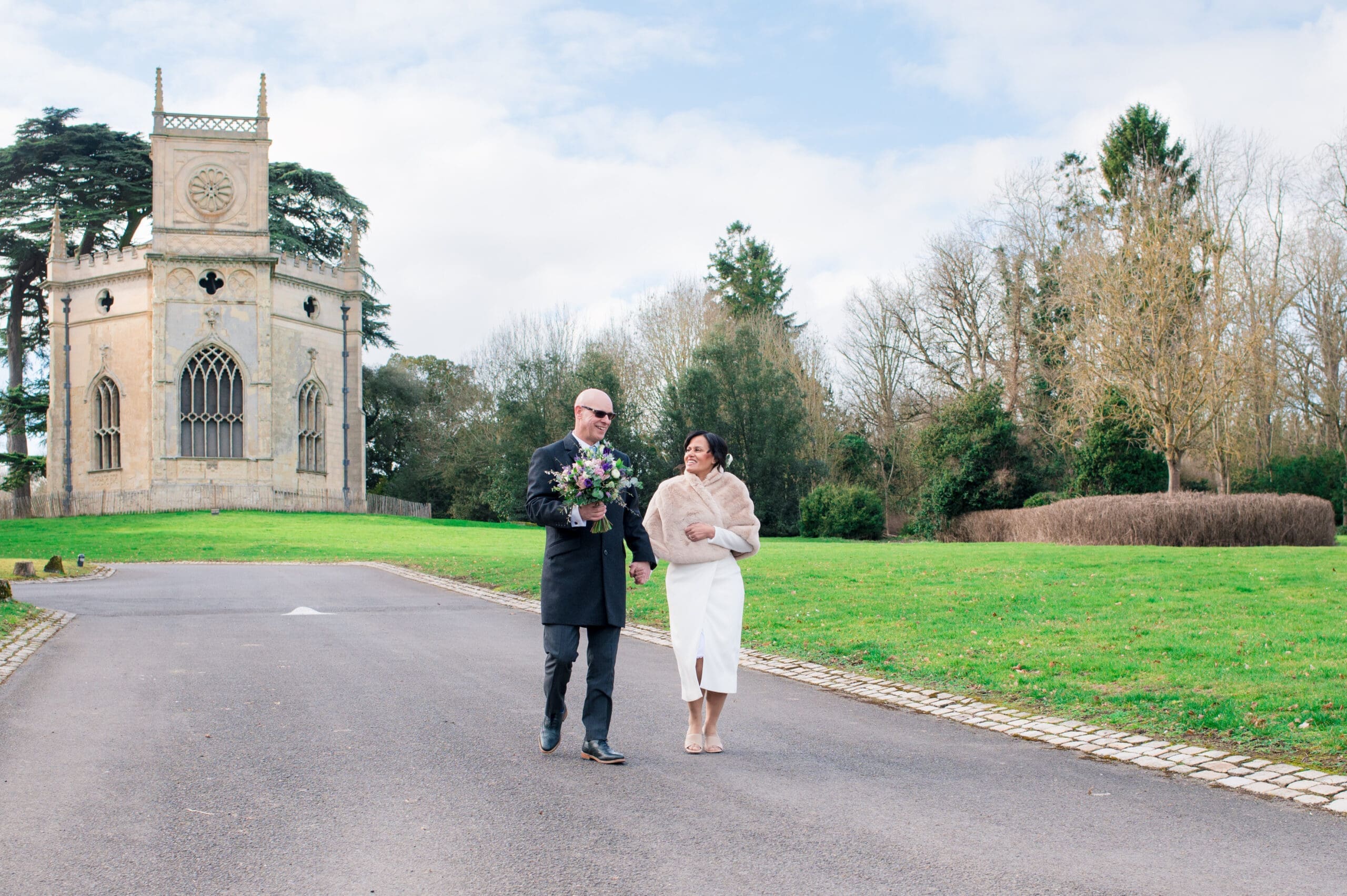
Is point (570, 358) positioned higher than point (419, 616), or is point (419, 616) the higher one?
point (570, 358)

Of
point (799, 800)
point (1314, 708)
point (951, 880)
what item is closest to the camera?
point (951, 880)

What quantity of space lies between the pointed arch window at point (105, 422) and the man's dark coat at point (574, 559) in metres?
49.1

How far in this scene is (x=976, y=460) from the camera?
3603cm

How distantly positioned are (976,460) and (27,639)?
3034 centimetres

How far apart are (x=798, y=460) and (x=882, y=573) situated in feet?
100

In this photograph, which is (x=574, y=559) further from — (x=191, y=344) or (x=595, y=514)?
(x=191, y=344)

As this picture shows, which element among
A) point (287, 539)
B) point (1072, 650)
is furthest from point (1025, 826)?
point (287, 539)

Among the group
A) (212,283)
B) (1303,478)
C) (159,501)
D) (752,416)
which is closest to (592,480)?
(752,416)

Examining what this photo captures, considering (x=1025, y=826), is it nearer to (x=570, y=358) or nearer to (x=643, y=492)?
(x=643, y=492)

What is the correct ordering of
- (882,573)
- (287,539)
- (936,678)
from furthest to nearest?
(287,539), (882,573), (936,678)

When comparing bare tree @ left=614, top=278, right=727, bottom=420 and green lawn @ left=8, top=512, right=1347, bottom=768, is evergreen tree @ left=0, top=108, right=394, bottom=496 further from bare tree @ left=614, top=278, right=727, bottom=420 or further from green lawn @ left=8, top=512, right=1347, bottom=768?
green lawn @ left=8, top=512, right=1347, bottom=768

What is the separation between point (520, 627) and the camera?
12875 millimetres

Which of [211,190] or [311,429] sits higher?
[211,190]

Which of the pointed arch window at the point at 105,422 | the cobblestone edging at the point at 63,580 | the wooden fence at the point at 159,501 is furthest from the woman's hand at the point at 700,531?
the pointed arch window at the point at 105,422
